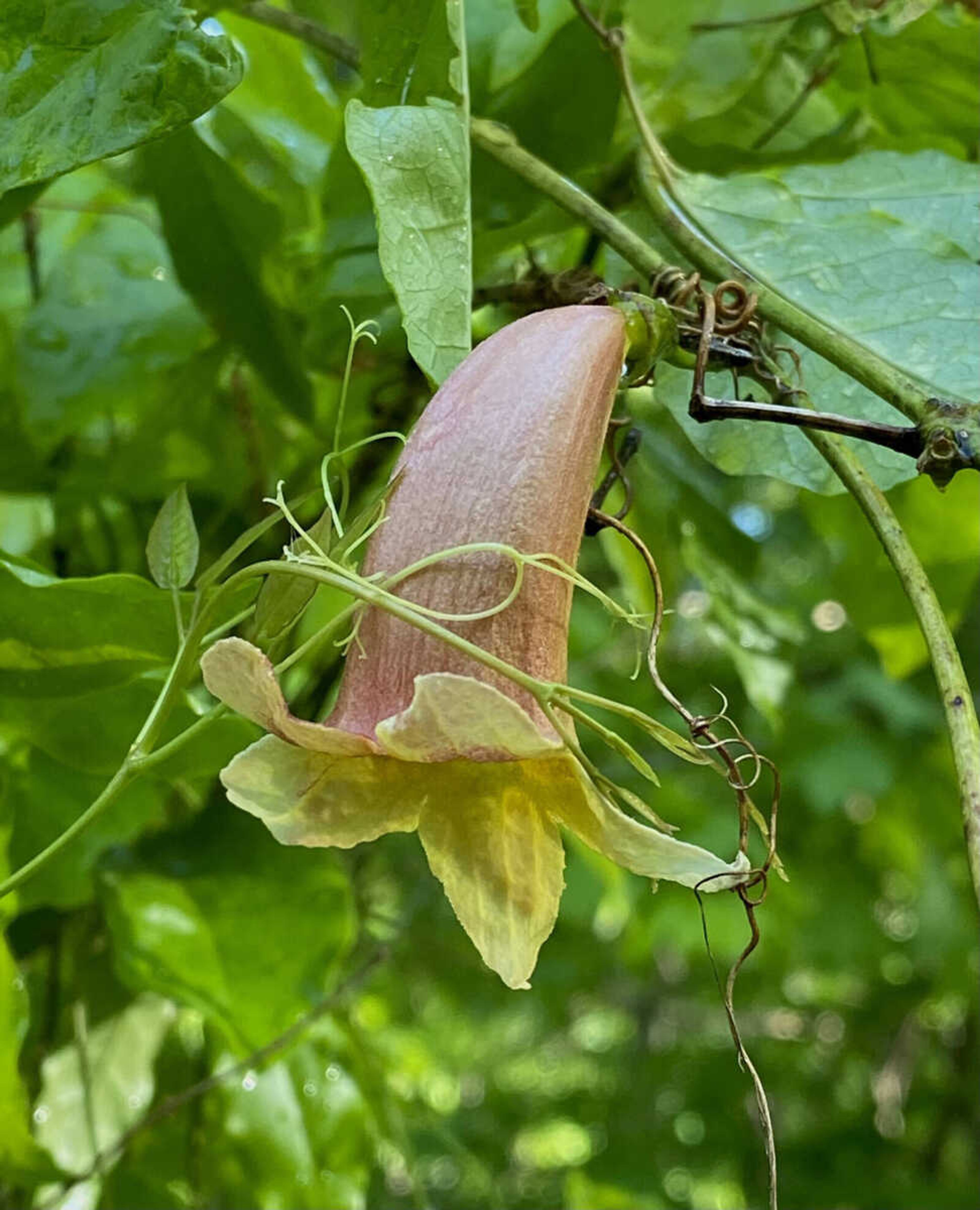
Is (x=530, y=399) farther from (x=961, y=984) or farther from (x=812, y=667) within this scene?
(x=961, y=984)

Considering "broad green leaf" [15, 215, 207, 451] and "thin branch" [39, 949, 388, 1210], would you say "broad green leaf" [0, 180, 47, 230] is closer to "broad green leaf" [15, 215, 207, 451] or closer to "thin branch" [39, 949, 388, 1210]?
"broad green leaf" [15, 215, 207, 451]

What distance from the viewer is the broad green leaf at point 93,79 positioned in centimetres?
28

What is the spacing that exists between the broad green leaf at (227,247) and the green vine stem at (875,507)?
91mm

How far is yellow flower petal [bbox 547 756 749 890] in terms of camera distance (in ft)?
0.72

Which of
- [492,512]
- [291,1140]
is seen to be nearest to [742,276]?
[492,512]

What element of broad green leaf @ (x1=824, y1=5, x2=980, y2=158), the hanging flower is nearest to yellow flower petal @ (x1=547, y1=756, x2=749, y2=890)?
the hanging flower

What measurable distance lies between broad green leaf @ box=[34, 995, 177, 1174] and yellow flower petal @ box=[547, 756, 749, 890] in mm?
371

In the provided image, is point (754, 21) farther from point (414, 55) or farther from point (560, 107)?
point (414, 55)

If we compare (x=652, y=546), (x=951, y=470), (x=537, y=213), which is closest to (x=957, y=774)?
(x=951, y=470)

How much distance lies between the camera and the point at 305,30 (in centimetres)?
42

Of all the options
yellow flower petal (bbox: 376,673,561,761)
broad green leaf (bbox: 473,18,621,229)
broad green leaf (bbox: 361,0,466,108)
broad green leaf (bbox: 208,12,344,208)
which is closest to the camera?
yellow flower petal (bbox: 376,673,561,761)

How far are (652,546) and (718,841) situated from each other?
17.3 inches

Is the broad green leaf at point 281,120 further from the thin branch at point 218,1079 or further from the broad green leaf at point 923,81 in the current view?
the thin branch at point 218,1079

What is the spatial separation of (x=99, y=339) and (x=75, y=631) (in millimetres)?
180
